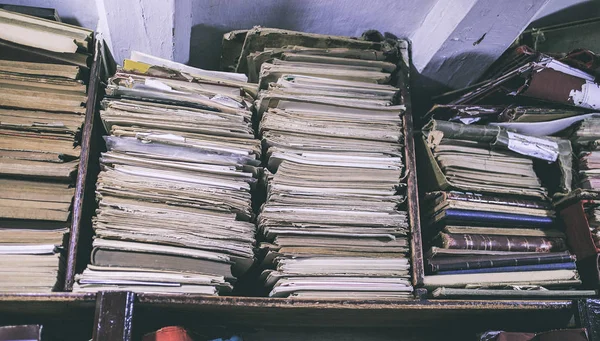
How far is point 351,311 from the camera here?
5.68 feet

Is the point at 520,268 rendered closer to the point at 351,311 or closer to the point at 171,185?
the point at 351,311

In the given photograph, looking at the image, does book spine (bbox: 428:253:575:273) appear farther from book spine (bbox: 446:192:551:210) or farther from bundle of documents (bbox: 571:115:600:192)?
bundle of documents (bbox: 571:115:600:192)

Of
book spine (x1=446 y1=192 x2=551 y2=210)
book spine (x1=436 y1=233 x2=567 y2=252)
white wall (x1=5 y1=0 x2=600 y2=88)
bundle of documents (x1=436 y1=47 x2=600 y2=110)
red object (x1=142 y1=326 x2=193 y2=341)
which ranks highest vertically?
white wall (x1=5 y1=0 x2=600 y2=88)

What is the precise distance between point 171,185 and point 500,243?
1.07 metres

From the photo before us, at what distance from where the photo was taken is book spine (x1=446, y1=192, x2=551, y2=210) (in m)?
1.84

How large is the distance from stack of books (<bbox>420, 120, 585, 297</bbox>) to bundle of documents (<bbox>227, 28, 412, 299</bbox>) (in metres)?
0.13

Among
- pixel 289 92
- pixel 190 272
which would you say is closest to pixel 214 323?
pixel 190 272

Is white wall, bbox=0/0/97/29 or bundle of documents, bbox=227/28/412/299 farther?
white wall, bbox=0/0/97/29

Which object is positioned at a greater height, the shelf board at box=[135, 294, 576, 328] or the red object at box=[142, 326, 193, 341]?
the shelf board at box=[135, 294, 576, 328]

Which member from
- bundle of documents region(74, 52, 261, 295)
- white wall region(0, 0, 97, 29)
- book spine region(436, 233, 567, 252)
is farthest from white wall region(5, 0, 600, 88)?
book spine region(436, 233, 567, 252)

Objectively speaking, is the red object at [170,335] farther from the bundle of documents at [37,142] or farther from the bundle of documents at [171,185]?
the bundle of documents at [37,142]

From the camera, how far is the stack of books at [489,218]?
5.81 ft

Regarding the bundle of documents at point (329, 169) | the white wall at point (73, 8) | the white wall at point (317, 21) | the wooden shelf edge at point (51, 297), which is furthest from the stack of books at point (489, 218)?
the white wall at point (73, 8)

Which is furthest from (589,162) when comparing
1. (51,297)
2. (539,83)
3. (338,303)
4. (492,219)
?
(51,297)
